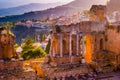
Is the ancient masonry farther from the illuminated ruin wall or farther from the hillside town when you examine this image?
the illuminated ruin wall

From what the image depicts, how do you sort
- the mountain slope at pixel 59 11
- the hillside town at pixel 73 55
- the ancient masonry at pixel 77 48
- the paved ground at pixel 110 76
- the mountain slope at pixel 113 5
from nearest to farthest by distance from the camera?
the hillside town at pixel 73 55 → the paved ground at pixel 110 76 → the ancient masonry at pixel 77 48 → the mountain slope at pixel 113 5 → the mountain slope at pixel 59 11

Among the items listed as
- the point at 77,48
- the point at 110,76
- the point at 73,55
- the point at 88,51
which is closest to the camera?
the point at 110,76

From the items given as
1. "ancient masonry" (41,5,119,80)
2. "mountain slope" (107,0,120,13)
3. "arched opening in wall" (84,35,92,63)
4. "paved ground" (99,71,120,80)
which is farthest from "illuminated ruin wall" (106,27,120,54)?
"mountain slope" (107,0,120,13)

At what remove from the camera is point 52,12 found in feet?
366

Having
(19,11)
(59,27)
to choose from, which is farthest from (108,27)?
(19,11)

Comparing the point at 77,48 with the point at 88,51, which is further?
the point at 88,51

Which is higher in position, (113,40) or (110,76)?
(113,40)

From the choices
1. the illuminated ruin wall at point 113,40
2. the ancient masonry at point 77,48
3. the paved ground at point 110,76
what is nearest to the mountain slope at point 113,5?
the ancient masonry at point 77,48

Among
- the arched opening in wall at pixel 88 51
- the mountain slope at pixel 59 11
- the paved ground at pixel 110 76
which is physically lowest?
the paved ground at pixel 110 76

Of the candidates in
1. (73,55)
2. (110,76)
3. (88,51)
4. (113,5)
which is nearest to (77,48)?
(73,55)

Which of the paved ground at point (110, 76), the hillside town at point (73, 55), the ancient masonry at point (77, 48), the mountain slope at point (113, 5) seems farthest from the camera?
the mountain slope at point (113, 5)

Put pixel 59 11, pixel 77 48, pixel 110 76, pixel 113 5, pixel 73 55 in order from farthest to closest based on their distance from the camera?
1. pixel 59 11
2. pixel 113 5
3. pixel 77 48
4. pixel 73 55
5. pixel 110 76

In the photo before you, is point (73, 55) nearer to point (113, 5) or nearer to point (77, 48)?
point (77, 48)

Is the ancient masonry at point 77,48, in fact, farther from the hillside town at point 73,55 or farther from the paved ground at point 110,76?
the paved ground at point 110,76
